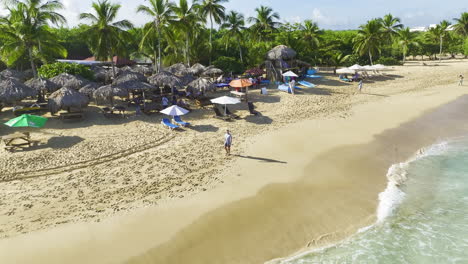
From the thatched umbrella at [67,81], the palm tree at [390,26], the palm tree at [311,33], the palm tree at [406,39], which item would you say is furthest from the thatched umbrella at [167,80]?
the palm tree at [406,39]

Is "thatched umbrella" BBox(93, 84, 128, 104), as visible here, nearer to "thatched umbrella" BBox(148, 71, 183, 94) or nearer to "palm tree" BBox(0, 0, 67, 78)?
"thatched umbrella" BBox(148, 71, 183, 94)

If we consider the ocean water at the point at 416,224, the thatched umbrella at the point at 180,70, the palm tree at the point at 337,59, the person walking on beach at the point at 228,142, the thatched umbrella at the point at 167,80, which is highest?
the palm tree at the point at 337,59

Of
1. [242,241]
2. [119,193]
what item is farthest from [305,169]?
[119,193]

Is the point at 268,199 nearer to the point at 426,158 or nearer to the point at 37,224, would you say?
the point at 37,224

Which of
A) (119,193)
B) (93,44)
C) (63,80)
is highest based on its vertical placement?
(93,44)

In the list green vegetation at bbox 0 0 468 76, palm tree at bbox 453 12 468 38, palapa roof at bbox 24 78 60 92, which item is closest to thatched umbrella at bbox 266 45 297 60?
green vegetation at bbox 0 0 468 76

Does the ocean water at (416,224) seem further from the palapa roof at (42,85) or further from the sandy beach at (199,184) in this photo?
the palapa roof at (42,85)
